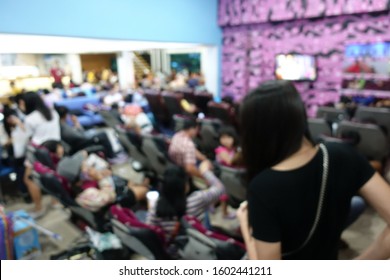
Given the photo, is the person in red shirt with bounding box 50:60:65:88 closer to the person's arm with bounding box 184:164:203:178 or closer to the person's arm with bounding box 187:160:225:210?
the person's arm with bounding box 184:164:203:178

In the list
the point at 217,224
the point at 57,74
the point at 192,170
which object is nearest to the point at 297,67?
the point at 192,170

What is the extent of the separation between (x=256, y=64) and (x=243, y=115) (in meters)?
6.77

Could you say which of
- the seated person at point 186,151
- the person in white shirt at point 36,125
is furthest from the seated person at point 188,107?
the person in white shirt at point 36,125

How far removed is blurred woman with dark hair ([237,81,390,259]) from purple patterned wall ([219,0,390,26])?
5.71 metres

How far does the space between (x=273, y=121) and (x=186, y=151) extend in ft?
8.03

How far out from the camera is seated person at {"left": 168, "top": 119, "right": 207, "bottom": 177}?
326 centimetres

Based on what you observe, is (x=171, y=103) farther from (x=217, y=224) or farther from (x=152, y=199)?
(x=152, y=199)

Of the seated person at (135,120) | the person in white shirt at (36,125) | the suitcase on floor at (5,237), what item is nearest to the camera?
the suitcase on floor at (5,237)

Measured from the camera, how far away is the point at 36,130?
11.2 ft

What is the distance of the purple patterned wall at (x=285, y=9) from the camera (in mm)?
5555

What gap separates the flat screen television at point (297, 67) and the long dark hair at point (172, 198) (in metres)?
4.88

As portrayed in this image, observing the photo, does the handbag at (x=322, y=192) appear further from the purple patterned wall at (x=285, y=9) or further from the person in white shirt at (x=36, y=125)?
the purple patterned wall at (x=285, y=9)
